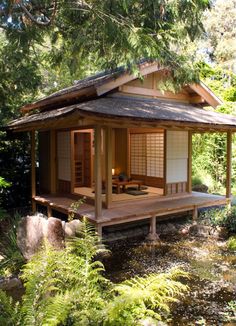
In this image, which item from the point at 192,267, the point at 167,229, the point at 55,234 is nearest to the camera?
the point at 55,234

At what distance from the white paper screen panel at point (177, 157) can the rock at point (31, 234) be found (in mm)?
5352

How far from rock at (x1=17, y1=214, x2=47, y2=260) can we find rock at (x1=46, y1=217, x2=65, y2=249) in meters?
0.08

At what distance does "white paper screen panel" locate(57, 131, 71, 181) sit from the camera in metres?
9.55

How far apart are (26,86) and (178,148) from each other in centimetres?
576

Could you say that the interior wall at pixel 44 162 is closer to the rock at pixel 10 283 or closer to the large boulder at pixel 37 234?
the large boulder at pixel 37 234

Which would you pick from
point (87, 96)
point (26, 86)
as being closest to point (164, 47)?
point (87, 96)

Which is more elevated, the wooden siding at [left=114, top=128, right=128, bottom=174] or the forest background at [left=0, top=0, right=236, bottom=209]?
the forest background at [left=0, top=0, right=236, bottom=209]

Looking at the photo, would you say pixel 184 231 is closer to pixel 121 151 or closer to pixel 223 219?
pixel 223 219

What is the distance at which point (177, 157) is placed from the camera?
32.0 feet

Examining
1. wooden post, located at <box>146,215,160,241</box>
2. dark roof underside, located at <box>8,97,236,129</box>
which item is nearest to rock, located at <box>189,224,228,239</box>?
wooden post, located at <box>146,215,160,241</box>

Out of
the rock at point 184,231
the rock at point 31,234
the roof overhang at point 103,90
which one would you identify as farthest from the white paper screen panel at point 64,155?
Result: the rock at point 31,234

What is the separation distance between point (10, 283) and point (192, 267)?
3.44 m

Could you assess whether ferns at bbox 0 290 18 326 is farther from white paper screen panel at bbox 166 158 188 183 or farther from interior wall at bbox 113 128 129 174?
interior wall at bbox 113 128 129 174

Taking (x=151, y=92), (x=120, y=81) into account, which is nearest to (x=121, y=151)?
(x=151, y=92)
